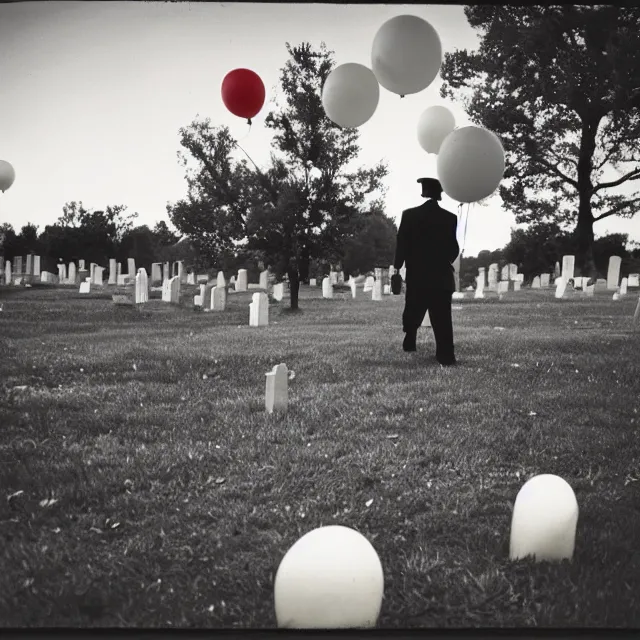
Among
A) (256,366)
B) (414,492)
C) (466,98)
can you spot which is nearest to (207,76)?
(466,98)

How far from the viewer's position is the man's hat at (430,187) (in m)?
3.62

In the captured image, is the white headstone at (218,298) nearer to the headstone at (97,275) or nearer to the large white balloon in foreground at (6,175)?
the headstone at (97,275)

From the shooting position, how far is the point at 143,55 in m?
3.06

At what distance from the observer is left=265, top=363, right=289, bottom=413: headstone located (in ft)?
10.8

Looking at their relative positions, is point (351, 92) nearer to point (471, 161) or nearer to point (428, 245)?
point (471, 161)

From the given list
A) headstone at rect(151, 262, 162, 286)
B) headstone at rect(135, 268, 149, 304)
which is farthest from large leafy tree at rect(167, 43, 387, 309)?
headstone at rect(135, 268, 149, 304)

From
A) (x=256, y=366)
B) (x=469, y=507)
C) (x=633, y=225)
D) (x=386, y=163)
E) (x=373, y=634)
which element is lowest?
(x=373, y=634)

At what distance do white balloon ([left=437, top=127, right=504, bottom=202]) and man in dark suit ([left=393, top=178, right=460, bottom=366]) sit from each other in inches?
24.0

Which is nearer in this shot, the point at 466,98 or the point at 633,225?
the point at 633,225

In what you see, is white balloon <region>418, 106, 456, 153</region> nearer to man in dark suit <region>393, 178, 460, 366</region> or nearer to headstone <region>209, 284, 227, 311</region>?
man in dark suit <region>393, 178, 460, 366</region>

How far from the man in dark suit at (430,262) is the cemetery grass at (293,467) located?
9.7 inches

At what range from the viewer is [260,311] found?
586 centimetres

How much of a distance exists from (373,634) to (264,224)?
3.73 meters

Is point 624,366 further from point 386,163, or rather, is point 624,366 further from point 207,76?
point 207,76
